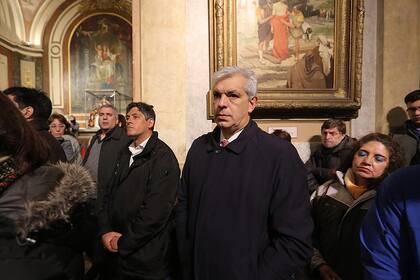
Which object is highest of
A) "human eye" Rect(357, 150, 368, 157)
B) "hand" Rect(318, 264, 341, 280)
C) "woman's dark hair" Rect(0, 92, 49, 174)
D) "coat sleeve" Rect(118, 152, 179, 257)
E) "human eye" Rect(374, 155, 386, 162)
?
"woman's dark hair" Rect(0, 92, 49, 174)

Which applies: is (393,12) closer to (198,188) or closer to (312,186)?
(312,186)

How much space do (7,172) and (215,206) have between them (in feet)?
2.87

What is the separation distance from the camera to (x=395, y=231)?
997 millimetres

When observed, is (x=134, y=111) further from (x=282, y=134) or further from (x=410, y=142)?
(x=410, y=142)

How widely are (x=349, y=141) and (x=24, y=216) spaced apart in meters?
3.23

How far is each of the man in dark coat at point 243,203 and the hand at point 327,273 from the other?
39 centimetres

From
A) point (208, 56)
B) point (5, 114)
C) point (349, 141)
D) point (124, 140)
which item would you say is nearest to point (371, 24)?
point (349, 141)

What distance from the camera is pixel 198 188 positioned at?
5.43ft

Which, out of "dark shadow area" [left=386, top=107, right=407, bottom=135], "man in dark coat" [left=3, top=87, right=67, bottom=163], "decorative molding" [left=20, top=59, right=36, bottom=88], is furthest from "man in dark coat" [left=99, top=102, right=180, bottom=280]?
"decorative molding" [left=20, top=59, right=36, bottom=88]

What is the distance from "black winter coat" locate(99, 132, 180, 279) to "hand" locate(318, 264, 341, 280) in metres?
1.14

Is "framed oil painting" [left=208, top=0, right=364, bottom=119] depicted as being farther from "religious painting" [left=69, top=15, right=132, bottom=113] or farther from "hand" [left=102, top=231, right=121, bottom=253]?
"religious painting" [left=69, top=15, right=132, bottom=113]

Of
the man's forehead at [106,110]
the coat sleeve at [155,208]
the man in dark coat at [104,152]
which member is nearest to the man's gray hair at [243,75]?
the coat sleeve at [155,208]

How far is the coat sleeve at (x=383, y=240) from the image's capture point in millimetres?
994

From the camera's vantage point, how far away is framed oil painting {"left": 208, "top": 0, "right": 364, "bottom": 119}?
12.8ft
